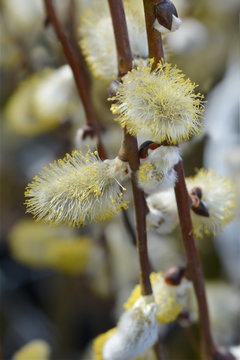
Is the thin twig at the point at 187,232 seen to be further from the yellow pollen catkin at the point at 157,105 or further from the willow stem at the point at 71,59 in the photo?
the willow stem at the point at 71,59

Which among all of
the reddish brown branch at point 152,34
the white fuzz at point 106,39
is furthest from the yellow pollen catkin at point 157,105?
the white fuzz at point 106,39

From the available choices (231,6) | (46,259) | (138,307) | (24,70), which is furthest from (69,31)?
(138,307)

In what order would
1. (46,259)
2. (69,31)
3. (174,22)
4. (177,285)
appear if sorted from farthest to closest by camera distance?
(46,259)
(69,31)
(177,285)
(174,22)

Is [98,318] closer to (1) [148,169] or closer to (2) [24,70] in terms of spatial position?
(2) [24,70]

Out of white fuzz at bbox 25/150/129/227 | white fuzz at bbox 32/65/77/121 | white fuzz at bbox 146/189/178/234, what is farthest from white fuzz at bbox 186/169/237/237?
white fuzz at bbox 32/65/77/121

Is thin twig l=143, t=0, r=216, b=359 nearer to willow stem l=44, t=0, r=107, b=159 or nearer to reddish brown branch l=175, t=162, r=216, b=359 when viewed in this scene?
reddish brown branch l=175, t=162, r=216, b=359
